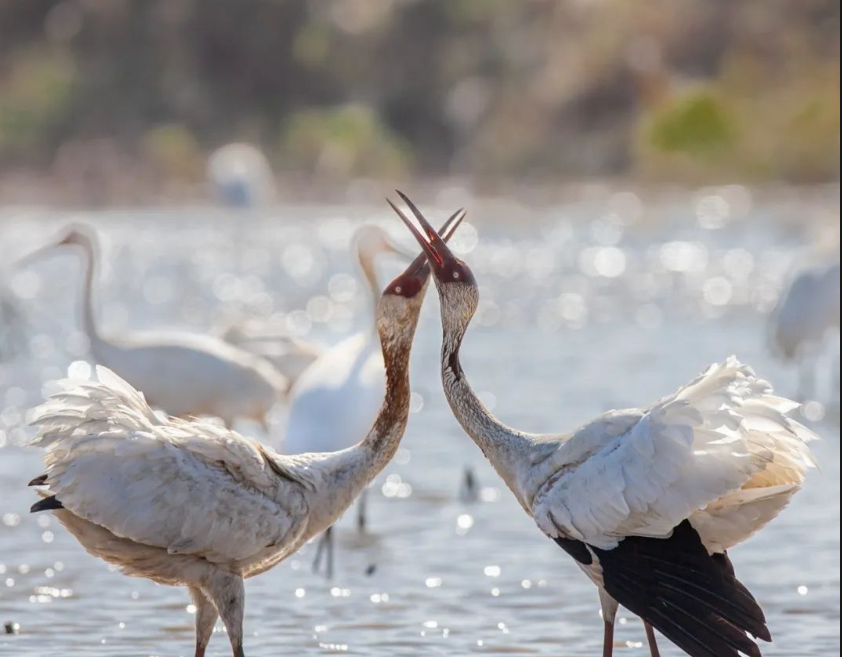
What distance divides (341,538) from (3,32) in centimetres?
3675

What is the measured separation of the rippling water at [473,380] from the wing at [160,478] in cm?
99

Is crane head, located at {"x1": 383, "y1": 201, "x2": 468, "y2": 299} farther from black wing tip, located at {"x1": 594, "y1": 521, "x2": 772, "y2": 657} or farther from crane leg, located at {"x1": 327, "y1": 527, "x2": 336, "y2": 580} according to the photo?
crane leg, located at {"x1": 327, "y1": 527, "x2": 336, "y2": 580}

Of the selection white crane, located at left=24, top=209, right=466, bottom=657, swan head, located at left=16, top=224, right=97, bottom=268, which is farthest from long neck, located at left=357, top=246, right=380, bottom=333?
white crane, located at left=24, top=209, right=466, bottom=657

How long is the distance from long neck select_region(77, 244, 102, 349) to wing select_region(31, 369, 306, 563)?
13.5 feet

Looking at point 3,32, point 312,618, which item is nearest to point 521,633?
point 312,618

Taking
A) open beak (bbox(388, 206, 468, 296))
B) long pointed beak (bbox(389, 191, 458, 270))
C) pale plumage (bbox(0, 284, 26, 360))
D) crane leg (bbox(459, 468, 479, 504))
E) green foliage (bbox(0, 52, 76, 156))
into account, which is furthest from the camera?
green foliage (bbox(0, 52, 76, 156))

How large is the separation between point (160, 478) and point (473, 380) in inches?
295

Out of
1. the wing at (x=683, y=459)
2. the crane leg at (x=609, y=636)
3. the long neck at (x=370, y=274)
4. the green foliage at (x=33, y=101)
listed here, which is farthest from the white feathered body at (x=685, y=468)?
the green foliage at (x=33, y=101)

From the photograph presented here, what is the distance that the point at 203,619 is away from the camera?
19.4ft

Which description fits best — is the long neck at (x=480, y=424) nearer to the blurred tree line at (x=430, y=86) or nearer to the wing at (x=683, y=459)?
the wing at (x=683, y=459)

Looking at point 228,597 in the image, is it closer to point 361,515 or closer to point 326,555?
point 326,555

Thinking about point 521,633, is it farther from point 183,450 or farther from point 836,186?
point 836,186

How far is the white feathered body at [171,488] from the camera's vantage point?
5.58 m

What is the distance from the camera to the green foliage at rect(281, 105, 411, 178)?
109 ft
